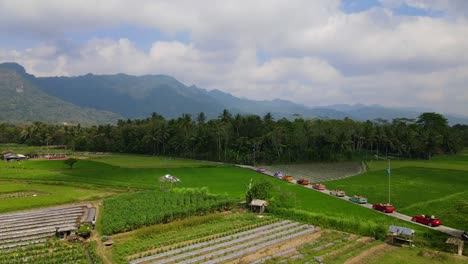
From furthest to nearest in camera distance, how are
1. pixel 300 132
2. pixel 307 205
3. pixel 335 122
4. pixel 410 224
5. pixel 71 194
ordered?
pixel 335 122, pixel 300 132, pixel 71 194, pixel 307 205, pixel 410 224

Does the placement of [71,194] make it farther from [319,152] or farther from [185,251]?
[319,152]

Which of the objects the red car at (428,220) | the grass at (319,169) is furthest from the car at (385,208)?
the grass at (319,169)

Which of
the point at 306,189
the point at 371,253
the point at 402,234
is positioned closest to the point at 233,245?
the point at 371,253

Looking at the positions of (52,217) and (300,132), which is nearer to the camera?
(52,217)

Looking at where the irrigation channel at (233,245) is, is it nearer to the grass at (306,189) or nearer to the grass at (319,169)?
the grass at (306,189)

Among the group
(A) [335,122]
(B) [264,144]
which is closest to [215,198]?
(B) [264,144]

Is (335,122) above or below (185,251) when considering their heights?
above
